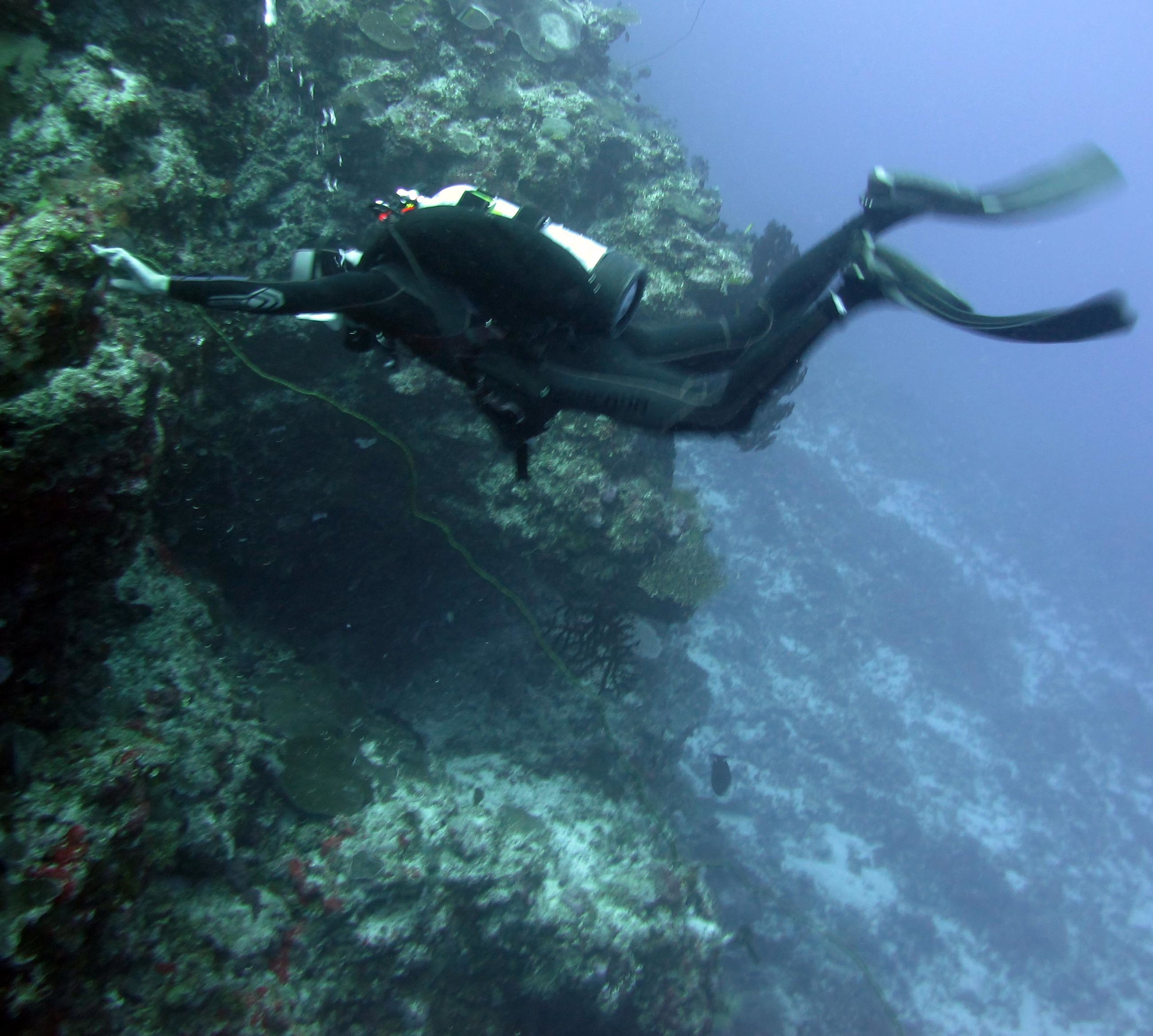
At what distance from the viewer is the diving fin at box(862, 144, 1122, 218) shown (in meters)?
3.51

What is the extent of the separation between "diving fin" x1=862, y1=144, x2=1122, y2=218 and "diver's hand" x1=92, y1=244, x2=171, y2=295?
12.6 ft

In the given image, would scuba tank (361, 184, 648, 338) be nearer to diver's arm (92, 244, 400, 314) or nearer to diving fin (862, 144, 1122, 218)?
diver's arm (92, 244, 400, 314)

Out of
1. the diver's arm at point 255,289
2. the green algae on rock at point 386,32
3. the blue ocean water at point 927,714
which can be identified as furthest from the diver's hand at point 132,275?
the green algae on rock at point 386,32

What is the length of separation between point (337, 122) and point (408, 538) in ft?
13.2

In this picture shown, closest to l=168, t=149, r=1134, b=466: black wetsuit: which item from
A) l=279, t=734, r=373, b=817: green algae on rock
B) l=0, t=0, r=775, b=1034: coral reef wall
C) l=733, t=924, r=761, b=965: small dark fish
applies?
l=0, t=0, r=775, b=1034: coral reef wall

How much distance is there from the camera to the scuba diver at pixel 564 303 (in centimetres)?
259

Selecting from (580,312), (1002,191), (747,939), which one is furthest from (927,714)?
(580,312)

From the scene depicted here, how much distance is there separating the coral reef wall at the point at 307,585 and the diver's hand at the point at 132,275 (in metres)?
0.12

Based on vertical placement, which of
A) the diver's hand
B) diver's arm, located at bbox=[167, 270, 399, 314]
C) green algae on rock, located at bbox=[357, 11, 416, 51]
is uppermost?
green algae on rock, located at bbox=[357, 11, 416, 51]

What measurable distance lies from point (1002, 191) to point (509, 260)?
3.08 metres

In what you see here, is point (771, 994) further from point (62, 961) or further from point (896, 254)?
point (896, 254)

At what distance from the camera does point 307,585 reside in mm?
5336

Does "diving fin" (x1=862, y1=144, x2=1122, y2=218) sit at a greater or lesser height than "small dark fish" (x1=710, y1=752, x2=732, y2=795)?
greater

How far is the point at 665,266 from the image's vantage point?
287 inches
